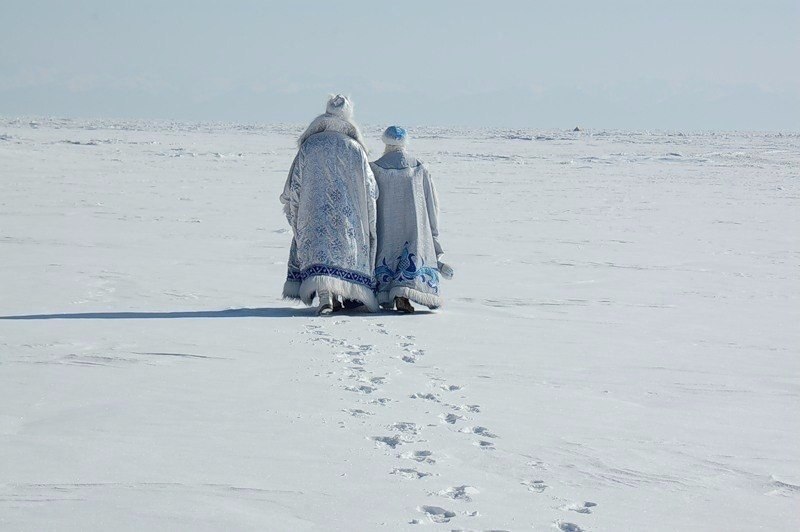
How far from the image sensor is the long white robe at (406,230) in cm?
790

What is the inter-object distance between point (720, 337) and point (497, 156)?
32578mm

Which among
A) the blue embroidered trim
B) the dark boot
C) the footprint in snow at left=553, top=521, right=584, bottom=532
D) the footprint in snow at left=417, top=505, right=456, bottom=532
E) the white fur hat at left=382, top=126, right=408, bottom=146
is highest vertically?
the white fur hat at left=382, top=126, right=408, bottom=146

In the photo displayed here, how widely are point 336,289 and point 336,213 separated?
51 cm

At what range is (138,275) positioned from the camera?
9.33m

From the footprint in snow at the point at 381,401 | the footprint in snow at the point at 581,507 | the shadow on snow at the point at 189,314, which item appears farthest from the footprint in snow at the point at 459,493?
the shadow on snow at the point at 189,314

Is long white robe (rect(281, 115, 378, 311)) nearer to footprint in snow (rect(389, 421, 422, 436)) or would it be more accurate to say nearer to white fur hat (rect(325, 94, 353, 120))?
white fur hat (rect(325, 94, 353, 120))

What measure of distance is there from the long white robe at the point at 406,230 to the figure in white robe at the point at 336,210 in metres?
0.12

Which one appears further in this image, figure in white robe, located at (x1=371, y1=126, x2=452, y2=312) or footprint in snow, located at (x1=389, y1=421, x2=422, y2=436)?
figure in white robe, located at (x1=371, y1=126, x2=452, y2=312)

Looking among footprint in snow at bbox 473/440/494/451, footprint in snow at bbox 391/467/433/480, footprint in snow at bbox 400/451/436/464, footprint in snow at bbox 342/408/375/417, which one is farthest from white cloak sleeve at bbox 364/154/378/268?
footprint in snow at bbox 391/467/433/480

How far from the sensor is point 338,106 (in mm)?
7824

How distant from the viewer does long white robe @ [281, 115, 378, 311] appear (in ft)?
25.5

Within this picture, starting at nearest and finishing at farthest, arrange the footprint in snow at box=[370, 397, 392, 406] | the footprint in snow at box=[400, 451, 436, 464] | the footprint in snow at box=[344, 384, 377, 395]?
the footprint in snow at box=[400, 451, 436, 464], the footprint in snow at box=[370, 397, 392, 406], the footprint in snow at box=[344, 384, 377, 395]

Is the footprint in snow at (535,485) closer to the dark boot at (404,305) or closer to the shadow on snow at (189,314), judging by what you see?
the shadow on snow at (189,314)

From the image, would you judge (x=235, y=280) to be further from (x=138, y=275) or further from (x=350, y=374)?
(x=350, y=374)
